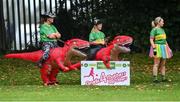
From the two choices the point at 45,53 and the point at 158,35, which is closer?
the point at 45,53

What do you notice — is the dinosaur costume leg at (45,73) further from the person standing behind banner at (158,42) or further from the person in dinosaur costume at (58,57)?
the person standing behind banner at (158,42)

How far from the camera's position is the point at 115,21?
74.8 ft

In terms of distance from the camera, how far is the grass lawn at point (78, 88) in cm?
1193

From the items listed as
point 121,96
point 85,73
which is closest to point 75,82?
point 85,73

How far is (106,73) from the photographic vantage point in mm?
13945

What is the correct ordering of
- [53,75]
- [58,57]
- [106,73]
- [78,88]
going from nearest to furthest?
[78,88] < [58,57] < [106,73] < [53,75]

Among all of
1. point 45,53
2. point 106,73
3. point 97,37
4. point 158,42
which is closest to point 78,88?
point 106,73

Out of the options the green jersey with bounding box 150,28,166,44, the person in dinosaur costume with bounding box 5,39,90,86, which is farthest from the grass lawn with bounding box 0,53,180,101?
the green jersey with bounding box 150,28,166,44

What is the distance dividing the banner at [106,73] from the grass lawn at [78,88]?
31 cm

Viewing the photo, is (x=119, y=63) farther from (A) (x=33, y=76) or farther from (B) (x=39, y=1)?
(B) (x=39, y=1)

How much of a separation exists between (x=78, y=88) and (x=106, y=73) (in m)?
0.86

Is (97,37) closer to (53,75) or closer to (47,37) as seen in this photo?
(47,37)

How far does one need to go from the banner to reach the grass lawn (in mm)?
307

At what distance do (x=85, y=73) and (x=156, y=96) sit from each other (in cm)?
245
